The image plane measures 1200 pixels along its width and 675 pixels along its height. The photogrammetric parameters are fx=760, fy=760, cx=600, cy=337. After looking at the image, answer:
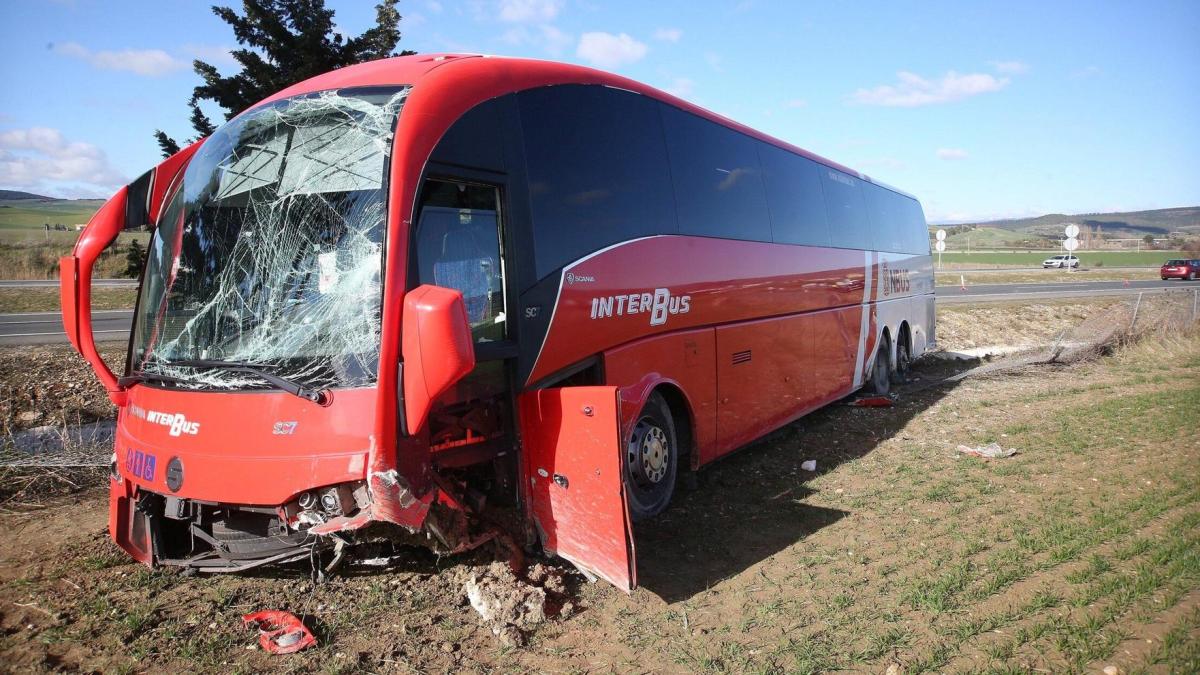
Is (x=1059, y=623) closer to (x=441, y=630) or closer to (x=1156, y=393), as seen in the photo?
(x=441, y=630)

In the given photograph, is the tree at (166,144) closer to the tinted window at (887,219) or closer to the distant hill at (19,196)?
the tinted window at (887,219)

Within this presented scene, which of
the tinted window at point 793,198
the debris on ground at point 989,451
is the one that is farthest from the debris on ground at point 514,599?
the debris on ground at point 989,451

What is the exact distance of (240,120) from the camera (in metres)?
4.90

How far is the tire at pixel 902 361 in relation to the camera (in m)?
14.0

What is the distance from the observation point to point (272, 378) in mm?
4020

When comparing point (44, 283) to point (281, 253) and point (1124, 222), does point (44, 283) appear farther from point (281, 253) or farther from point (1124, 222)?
point (1124, 222)

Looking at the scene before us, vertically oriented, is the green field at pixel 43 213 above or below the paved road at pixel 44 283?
above

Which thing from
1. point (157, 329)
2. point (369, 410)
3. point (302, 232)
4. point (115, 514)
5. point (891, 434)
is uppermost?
point (302, 232)

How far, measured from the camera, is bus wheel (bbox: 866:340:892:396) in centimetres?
1252

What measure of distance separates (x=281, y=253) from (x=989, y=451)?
714cm

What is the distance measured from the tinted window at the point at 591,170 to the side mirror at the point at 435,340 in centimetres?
129

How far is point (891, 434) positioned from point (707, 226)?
13.6ft

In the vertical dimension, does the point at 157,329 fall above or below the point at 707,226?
below

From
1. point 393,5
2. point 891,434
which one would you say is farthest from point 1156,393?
point 393,5
